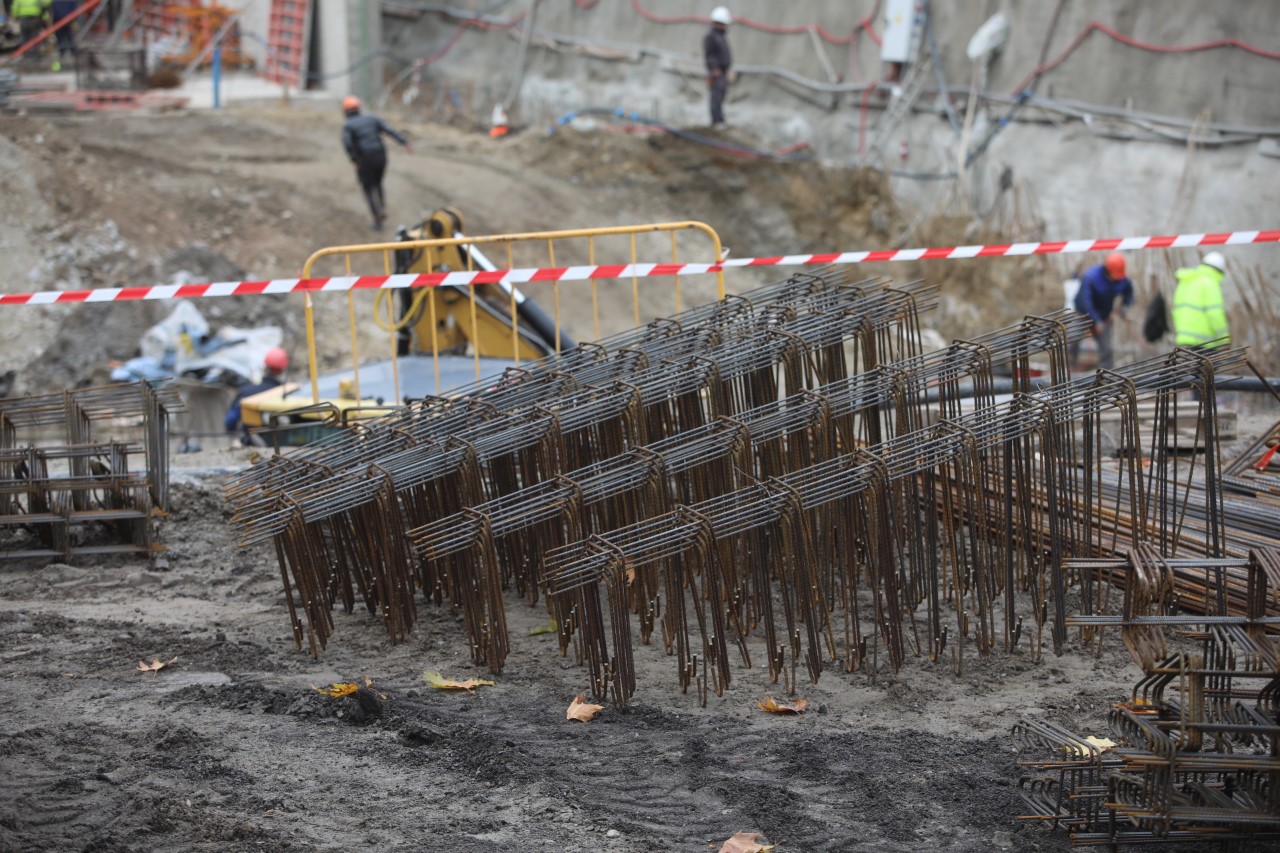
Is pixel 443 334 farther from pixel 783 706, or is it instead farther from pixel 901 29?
pixel 901 29

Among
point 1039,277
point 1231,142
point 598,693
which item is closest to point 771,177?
point 1039,277

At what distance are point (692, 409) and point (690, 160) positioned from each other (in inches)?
595

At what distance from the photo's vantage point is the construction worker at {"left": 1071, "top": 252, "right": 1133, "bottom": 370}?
13.5 m

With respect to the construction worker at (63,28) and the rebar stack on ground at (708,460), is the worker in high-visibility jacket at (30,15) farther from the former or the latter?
the rebar stack on ground at (708,460)

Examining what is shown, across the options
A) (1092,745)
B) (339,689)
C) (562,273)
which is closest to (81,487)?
(339,689)

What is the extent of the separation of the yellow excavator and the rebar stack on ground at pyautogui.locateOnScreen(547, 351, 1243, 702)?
4369mm

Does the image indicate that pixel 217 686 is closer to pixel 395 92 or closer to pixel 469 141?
pixel 469 141

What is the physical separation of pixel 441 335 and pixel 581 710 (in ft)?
19.9

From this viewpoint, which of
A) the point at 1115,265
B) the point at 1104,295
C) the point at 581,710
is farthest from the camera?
the point at 1104,295

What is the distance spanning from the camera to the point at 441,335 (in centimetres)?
1117

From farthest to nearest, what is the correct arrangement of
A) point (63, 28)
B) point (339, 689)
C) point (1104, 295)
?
point (63, 28), point (1104, 295), point (339, 689)

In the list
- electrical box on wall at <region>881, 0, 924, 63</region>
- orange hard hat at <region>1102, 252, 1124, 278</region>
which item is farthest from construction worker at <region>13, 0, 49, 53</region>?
orange hard hat at <region>1102, 252, 1124, 278</region>

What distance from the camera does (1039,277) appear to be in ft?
57.4

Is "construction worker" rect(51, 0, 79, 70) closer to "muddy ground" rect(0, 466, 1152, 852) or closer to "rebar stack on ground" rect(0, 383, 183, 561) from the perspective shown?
"rebar stack on ground" rect(0, 383, 183, 561)
